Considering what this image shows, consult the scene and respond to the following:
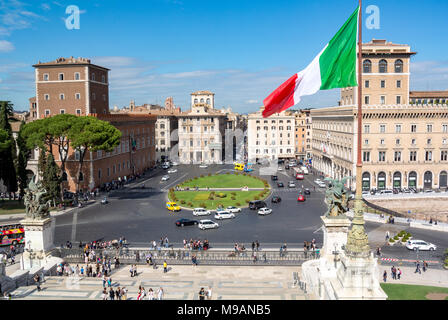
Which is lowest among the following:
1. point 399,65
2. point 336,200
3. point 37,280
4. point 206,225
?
point 206,225

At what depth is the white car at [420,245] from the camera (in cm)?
3353

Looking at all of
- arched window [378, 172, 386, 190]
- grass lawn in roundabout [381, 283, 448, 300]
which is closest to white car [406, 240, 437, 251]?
grass lawn in roundabout [381, 283, 448, 300]

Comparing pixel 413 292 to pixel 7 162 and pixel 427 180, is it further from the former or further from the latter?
pixel 7 162

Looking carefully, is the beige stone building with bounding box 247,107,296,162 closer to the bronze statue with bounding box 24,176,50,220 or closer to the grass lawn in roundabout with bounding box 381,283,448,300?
the grass lawn in roundabout with bounding box 381,283,448,300

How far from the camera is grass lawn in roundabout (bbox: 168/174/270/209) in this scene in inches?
2030

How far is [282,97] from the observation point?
16766 mm

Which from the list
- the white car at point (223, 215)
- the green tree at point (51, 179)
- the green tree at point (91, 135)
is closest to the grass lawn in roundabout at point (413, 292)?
the white car at point (223, 215)

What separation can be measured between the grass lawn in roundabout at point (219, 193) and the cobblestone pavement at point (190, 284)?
76.3 ft

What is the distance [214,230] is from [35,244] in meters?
17.6

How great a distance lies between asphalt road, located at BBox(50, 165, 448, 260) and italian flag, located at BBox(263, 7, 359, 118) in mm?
19038

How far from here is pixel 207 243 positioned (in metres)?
32.4

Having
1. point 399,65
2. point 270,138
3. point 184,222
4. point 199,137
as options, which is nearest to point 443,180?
point 399,65
